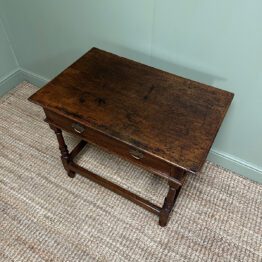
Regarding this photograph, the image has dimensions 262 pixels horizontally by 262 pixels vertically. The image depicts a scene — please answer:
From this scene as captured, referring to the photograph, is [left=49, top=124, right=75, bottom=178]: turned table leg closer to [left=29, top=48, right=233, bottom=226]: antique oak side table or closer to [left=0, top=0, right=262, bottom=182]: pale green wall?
[left=29, top=48, right=233, bottom=226]: antique oak side table

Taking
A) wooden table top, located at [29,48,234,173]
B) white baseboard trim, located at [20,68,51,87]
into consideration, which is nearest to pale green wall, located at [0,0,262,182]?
wooden table top, located at [29,48,234,173]

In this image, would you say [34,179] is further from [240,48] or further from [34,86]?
[240,48]

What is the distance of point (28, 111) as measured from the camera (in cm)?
170

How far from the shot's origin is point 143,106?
3.18 ft

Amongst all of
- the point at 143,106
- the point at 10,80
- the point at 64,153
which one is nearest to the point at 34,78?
the point at 10,80

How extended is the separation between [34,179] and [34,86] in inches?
31.1

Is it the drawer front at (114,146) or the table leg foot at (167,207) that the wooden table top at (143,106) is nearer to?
the drawer front at (114,146)

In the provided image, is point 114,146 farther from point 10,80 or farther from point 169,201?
point 10,80

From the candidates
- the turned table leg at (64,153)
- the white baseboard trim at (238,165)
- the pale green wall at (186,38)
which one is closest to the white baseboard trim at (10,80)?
the pale green wall at (186,38)

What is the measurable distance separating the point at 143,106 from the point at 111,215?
0.56 m

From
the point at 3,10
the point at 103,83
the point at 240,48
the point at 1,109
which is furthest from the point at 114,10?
the point at 1,109

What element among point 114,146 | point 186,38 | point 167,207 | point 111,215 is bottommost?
point 111,215

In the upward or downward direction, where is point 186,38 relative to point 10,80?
upward

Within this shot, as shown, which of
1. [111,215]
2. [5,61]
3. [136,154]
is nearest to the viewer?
[136,154]
